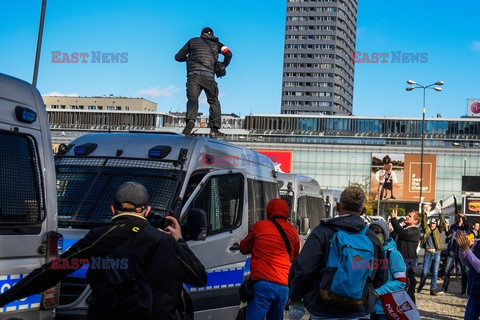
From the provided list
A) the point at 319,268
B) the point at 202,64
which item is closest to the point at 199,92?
the point at 202,64

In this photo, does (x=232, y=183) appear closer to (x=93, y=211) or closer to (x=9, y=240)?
(x=93, y=211)

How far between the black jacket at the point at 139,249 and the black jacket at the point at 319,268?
3.56 ft

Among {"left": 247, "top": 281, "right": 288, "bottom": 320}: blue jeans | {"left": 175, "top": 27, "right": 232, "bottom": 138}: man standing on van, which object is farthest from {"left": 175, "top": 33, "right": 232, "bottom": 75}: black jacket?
{"left": 247, "top": 281, "right": 288, "bottom": 320}: blue jeans

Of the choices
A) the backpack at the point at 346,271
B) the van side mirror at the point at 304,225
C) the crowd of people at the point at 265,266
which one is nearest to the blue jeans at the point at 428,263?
the van side mirror at the point at 304,225

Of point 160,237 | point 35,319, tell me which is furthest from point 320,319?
point 35,319

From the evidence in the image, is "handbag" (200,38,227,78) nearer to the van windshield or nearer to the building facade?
the van windshield

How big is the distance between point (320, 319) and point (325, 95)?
185750 millimetres

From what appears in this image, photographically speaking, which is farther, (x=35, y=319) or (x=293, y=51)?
(x=293, y=51)

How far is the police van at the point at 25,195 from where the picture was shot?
5.21 m

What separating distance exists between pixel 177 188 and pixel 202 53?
371 cm

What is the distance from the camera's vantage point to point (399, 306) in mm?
7383

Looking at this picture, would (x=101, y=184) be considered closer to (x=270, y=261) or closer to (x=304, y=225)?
(x=270, y=261)

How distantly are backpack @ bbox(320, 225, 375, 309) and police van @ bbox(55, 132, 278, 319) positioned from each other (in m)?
2.37

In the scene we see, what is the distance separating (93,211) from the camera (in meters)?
8.18
